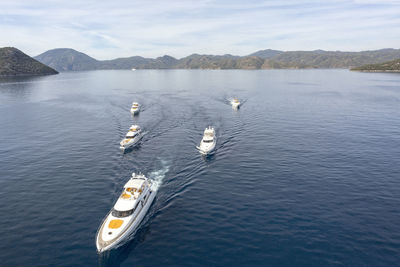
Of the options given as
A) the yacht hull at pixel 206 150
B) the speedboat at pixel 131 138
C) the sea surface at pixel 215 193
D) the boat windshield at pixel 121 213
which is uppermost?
the speedboat at pixel 131 138

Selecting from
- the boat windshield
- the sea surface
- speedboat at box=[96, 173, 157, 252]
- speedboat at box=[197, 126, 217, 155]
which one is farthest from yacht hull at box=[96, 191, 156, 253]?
speedboat at box=[197, 126, 217, 155]

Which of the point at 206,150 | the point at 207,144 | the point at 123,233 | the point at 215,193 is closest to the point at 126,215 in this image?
the point at 123,233

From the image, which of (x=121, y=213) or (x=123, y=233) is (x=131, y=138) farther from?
(x=123, y=233)

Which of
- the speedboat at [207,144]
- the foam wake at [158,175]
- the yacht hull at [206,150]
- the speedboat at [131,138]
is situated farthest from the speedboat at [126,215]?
the speedboat at [131,138]

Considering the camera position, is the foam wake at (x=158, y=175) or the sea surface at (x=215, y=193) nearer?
the sea surface at (x=215, y=193)

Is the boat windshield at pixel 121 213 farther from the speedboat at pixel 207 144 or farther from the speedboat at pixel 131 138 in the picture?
the speedboat at pixel 131 138

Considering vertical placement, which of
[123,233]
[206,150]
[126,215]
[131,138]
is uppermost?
[131,138]
